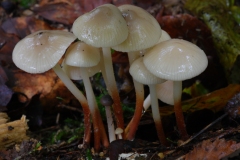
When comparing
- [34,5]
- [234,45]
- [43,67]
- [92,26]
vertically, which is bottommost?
[34,5]

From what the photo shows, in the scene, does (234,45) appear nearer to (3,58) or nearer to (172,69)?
(172,69)

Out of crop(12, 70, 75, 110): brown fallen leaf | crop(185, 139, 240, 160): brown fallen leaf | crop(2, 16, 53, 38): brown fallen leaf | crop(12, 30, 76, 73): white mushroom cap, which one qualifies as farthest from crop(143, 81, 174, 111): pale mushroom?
crop(2, 16, 53, 38): brown fallen leaf

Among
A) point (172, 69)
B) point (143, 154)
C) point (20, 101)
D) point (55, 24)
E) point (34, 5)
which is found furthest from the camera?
point (34, 5)

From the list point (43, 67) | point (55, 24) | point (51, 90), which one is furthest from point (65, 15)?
point (43, 67)

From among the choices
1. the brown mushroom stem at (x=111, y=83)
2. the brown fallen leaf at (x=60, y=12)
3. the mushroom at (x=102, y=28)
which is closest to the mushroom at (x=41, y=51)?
the mushroom at (x=102, y=28)

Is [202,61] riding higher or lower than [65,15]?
higher

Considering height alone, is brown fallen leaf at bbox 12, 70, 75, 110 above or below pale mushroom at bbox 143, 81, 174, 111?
below

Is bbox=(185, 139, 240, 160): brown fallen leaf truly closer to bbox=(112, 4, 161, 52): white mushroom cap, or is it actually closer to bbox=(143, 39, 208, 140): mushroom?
bbox=(143, 39, 208, 140): mushroom

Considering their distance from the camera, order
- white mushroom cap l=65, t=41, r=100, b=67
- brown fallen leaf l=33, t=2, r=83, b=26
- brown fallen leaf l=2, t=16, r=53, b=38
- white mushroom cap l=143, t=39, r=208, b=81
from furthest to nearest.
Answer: brown fallen leaf l=33, t=2, r=83, b=26, brown fallen leaf l=2, t=16, r=53, b=38, white mushroom cap l=65, t=41, r=100, b=67, white mushroom cap l=143, t=39, r=208, b=81
